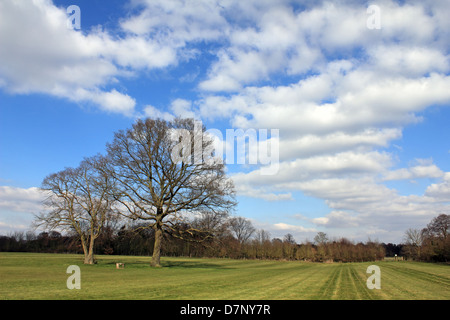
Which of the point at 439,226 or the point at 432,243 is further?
the point at 439,226

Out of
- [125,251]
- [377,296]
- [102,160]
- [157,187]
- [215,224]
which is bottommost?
[125,251]

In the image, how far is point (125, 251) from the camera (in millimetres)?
95312

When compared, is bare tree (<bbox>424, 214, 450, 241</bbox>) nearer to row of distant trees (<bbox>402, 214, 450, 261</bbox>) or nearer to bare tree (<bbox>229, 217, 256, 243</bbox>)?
row of distant trees (<bbox>402, 214, 450, 261</bbox>)

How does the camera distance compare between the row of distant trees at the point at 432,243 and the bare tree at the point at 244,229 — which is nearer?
the row of distant trees at the point at 432,243

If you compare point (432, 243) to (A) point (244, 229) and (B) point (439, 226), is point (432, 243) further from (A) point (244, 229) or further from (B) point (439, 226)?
(A) point (244, 229)

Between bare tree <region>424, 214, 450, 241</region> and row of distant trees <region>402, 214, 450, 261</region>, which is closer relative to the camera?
row of distant trees <region>402, 214, 450, 261</region>

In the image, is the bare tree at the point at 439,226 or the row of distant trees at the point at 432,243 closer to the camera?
the row of distant trees at the point at 432,243

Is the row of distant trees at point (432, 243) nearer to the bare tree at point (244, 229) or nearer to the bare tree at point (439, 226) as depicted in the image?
the bare tree at point (439, 226)

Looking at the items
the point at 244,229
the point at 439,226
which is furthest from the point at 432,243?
the point at 244,229

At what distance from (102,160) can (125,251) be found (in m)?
71.2

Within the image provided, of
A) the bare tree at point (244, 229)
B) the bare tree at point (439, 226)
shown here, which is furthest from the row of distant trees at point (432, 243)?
the bare tree at point (244, 229)

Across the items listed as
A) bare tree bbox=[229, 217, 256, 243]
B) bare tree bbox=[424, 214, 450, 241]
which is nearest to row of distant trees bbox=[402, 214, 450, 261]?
bare tree bbox=[424, 214, 450, 241]
